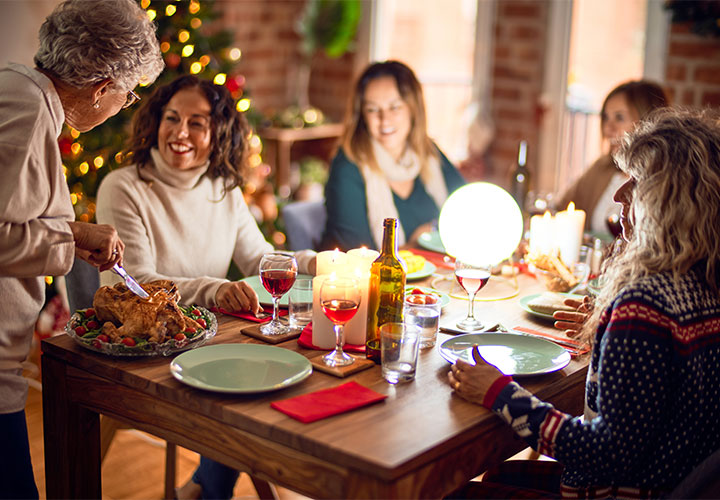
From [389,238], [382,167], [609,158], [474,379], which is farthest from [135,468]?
[609,158]

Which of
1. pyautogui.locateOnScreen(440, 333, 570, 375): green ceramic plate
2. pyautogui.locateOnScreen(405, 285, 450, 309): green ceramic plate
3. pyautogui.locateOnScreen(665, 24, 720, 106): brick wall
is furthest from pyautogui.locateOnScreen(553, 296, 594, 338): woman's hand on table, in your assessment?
pyautogui.locateOnScreen(665, 24, 720, 106): brick wall

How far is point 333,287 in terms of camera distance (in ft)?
4.78

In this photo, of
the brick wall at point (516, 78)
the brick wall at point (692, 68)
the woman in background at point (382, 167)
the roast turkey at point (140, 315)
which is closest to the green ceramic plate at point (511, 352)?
the roast turkey at point (140, 315)

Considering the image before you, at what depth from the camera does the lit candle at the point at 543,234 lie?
7.25ft

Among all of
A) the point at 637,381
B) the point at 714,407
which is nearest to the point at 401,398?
the point at 637,381

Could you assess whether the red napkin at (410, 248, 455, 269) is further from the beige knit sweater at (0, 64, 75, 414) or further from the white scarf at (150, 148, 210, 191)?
the beige knit sweater at (0, 64, 75, 414)

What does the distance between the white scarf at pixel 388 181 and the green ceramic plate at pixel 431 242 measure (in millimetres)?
220

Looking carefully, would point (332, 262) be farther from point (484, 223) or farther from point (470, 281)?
point (484, 223)

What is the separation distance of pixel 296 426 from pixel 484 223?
1.02 metres

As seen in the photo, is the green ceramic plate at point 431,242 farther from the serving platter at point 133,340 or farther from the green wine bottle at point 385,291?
the serving platter at point 133,340

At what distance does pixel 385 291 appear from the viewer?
1.59 metres

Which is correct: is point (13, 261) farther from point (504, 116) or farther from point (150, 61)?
point (504, 116)

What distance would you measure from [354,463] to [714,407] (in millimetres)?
654

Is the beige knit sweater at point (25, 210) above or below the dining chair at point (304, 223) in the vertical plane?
above
